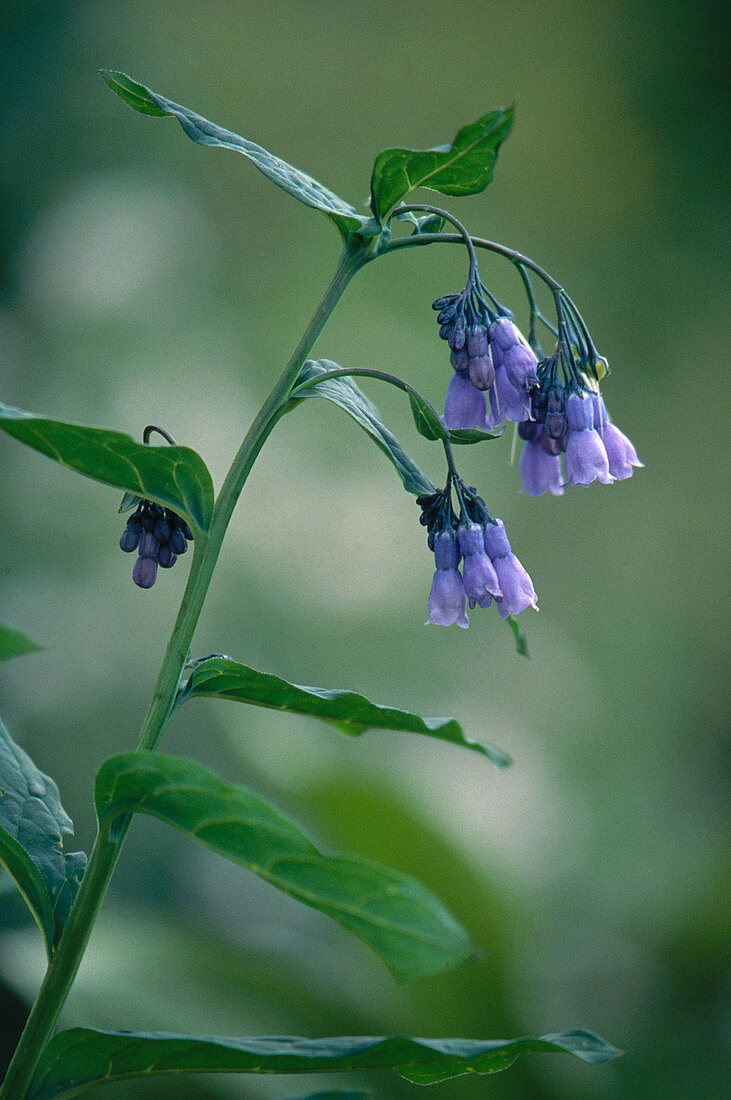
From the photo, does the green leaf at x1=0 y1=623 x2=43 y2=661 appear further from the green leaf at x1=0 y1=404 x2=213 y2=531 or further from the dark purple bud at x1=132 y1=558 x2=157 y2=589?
the dark purple bud at x1=132 y1=558 x2=157 y2=589

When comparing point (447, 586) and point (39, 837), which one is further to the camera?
point (447, 586)

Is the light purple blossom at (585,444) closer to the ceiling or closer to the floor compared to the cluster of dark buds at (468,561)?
closer to the ceiling

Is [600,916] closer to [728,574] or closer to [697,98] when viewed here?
[728,574]

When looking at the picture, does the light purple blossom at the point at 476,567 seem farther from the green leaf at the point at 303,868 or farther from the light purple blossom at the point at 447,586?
the green leaf at the point at 303,868

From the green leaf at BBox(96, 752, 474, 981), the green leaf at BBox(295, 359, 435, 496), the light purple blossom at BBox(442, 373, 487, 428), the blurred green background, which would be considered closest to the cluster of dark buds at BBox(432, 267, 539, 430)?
the light purple blossom at BBox(442, 373, 487, 428)

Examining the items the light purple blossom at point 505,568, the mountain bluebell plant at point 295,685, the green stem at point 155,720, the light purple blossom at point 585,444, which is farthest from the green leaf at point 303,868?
the light purple blossom at point 585,444

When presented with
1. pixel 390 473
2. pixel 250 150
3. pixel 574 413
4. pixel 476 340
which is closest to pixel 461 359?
pixel 476 340

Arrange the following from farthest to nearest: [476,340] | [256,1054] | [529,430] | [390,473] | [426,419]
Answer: [390,473] → [529,430] → [476,340] → [426,419] → [256,1054]

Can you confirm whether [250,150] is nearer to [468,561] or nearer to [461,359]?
[461,359]
